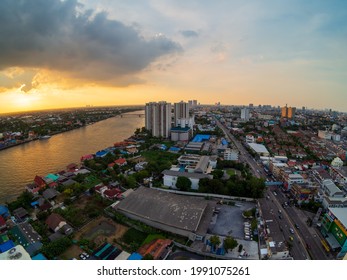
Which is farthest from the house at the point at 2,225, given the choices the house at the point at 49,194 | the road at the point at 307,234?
the road at the point at 307,234

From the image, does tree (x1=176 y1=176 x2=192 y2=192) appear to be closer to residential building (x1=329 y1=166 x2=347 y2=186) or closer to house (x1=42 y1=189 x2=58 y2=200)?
house (x1=42 y1=189 x2=58 y2=200)

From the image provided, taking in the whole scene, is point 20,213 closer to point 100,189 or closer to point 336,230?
point 100,189

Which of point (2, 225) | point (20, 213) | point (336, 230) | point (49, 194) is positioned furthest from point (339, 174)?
point (2, 225)

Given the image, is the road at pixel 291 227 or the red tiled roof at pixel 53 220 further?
the red tiled roof at pixel 53 220

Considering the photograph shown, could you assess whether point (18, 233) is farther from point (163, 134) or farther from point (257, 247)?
point (163, 134)

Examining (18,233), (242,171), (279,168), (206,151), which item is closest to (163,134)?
(206,151)

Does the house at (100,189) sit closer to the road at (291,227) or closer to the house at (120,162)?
the house at (120,162)
